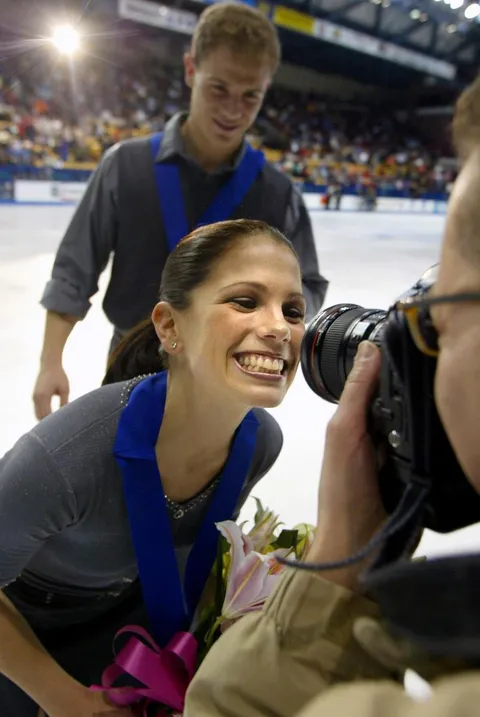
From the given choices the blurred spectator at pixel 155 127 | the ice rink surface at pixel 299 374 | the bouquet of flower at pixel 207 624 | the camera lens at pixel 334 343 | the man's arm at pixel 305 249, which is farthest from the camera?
the blurred spectator at pixel 155 127

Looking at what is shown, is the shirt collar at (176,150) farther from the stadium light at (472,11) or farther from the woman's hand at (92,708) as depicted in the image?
the stadium light at (472,11)

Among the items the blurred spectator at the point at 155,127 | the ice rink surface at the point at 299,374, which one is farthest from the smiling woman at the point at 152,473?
the blurred spectator at the point at 155,127

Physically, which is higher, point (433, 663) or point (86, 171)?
point (433, 663)

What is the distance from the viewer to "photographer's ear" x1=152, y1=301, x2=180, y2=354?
2.72 ft

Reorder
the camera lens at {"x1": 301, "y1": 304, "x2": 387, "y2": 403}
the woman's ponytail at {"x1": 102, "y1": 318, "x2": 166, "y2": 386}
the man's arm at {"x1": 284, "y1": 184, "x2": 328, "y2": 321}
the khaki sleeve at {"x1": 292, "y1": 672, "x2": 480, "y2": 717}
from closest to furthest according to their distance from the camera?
1. the khaki sleeve at {"x1": 292, "y1": 672, "x2": 480, "y2": 717}
2. the camera lens at {"x1": 301, "y1": 304, "x2": 387, "y2": 403}
3. the woman's ponytail at {"x1": 102, "y1": 318, "x2": 166, "y2": 386}
4. the man's arm at {"x1": 284, "y1": 184, "x2": 328, "y2": 321}

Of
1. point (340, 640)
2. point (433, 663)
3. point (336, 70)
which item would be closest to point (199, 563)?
point (340, 640)

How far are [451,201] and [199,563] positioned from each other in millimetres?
638

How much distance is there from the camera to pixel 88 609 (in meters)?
0.91

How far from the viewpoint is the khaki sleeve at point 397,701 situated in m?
0.22

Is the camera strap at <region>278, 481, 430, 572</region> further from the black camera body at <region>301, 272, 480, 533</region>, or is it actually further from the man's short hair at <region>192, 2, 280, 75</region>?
the man's short hair at <region>192, 2, 280, 75</region>

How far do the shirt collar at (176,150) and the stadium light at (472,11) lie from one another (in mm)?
8251

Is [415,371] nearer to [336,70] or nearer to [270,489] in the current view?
[270,489]

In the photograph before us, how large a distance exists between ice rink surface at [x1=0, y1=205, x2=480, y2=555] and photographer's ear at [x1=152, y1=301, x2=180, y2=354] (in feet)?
1.20

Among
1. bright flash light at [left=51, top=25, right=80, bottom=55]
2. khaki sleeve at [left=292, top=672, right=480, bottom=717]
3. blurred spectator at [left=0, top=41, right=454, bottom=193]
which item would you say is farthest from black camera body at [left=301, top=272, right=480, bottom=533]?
bright flash light at [left=51, top=25, right=80, bottom=55]
